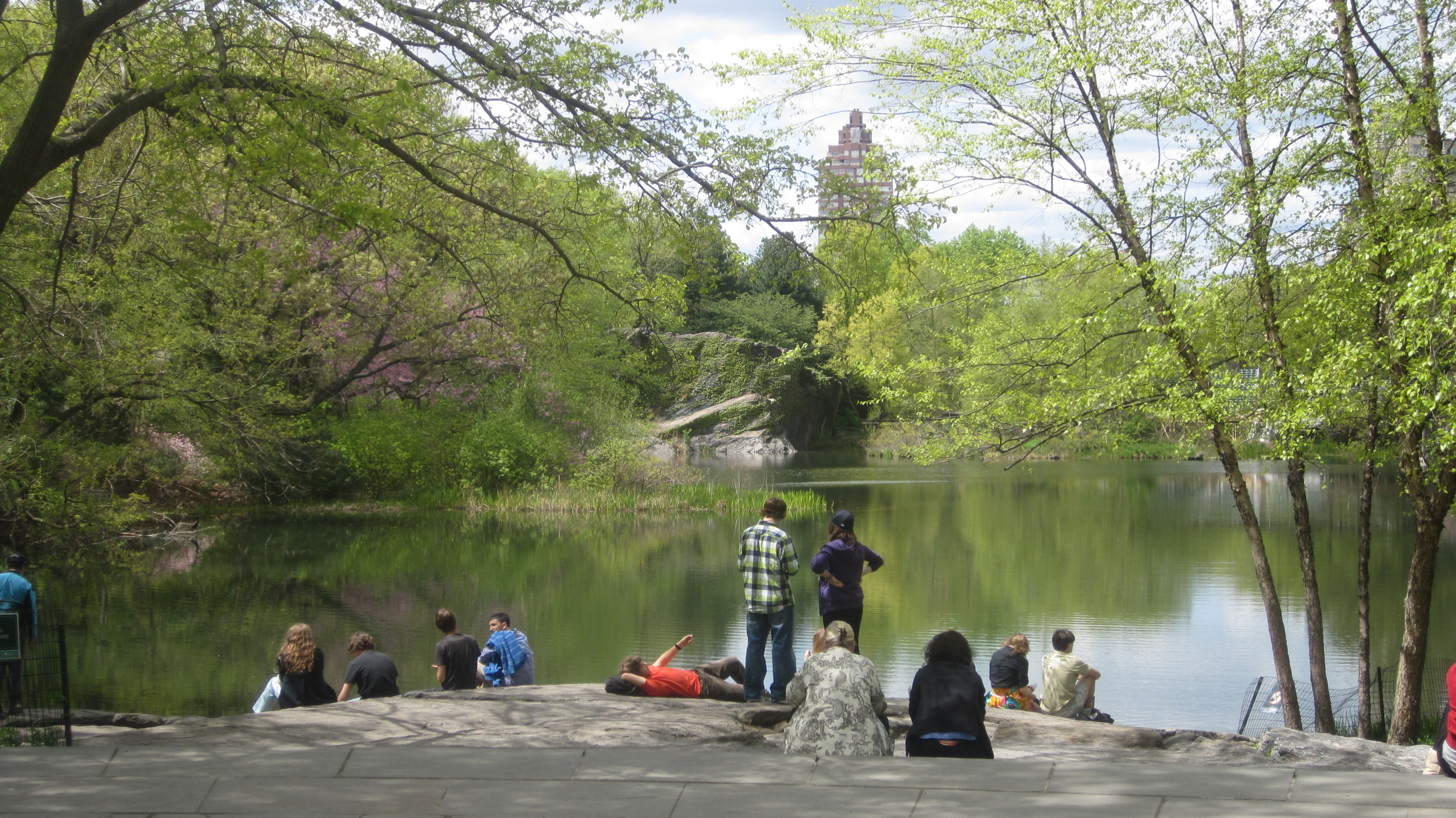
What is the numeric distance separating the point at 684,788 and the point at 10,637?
622 cm

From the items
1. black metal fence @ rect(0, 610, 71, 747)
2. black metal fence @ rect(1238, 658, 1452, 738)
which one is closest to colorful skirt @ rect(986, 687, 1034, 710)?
black metal fence @ rect(1238, 658, 1452, 738)

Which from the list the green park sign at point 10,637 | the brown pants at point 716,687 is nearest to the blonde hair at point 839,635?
the brown pants at point 716,687

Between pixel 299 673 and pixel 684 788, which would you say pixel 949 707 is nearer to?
pixel 684 788

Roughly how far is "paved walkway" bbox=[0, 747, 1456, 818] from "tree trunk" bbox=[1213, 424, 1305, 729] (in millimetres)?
6000

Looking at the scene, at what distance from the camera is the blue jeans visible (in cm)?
772

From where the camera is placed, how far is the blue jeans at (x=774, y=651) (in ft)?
25.3

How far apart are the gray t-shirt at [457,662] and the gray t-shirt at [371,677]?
42 cm

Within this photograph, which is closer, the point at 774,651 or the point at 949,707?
the point at 949,707

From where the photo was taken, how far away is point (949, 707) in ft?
17.5

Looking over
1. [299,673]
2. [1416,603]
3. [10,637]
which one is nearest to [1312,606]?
[1416,603]

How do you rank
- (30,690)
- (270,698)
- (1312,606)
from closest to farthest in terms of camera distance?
1. (270,698)
2. (30,690)
3. (1312,606)

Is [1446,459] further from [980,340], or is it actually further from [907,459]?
[907,459]

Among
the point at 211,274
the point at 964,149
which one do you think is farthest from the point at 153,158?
the point at 964,149

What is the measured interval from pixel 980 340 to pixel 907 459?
35.0 m
